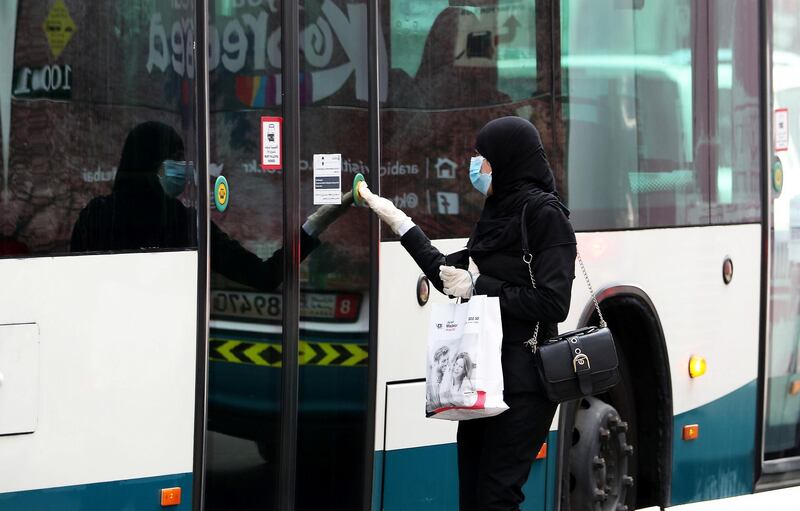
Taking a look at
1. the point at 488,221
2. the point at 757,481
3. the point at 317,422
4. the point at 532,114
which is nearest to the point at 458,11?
the point at 532,114

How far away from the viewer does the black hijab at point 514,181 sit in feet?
15.3

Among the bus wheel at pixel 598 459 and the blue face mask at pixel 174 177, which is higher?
the blue face mask at pixel 174 177

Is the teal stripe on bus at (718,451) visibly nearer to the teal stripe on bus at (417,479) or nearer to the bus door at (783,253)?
the bus door at (783,253)

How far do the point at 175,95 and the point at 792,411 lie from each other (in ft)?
13.6

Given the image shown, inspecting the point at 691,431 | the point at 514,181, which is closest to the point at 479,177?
the point at 514,181

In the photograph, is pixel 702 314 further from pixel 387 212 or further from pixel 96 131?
pixel 96 131

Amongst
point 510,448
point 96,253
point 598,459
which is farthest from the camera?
point 598,459

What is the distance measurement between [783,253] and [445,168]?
2473mm

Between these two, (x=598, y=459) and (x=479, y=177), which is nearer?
(x=479, y=177)

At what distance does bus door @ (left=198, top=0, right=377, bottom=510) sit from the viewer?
493 cm

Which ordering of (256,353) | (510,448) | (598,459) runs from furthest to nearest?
(598,459), (256,353), (510,448)

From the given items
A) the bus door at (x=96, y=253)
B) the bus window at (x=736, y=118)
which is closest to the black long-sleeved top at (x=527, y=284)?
the bus door at (x=96, y=253)

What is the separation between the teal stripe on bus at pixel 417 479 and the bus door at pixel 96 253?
0.88 metres

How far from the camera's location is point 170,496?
4762 millimetres
